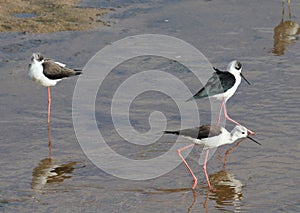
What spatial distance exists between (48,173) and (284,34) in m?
6.26

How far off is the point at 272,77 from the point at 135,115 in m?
2.52

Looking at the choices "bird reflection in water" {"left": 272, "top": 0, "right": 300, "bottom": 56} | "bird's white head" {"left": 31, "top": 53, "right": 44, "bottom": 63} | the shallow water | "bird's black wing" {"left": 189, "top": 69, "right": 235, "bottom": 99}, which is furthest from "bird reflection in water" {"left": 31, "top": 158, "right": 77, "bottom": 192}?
"bird reflection in water" {"left": 272, "top": 0, "right": 300, "bottom": 56}

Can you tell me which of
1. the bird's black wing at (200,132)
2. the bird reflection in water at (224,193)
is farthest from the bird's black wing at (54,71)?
the bird reflection in water at (224,193)

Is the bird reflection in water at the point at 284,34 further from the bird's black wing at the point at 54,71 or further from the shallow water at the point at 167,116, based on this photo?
the bird's black wing at the point at 54,71

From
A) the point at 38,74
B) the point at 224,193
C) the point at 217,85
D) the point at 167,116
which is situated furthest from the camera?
the point at 38,74

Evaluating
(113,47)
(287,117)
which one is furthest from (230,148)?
(113,47)

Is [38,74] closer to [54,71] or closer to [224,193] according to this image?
[54,71]

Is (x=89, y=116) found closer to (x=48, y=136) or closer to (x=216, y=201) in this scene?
(x=48, y=136)

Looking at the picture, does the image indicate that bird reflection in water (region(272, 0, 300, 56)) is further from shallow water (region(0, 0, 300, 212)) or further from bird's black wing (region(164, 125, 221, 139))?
bird's black wing (region(164, 125, 221, 139))

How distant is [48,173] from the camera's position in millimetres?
7758

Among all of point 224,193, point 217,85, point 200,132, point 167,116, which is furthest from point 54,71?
point 224,193

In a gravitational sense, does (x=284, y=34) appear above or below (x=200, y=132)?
above

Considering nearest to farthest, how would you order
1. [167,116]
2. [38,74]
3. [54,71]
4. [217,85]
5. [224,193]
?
[224,193], [217,85], [167,116], [38,74], [54,71]

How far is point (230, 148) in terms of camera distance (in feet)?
27.9
